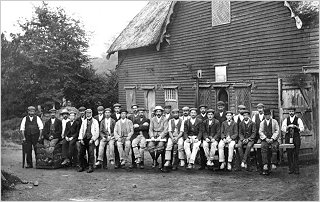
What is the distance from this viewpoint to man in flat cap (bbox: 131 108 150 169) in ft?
32.1

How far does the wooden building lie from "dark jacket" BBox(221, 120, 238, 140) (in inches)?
86.1

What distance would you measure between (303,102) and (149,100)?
29.1 ft

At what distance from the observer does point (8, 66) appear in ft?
61.3

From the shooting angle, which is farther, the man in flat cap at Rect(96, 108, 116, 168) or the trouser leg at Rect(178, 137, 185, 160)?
the man in flat cap at Rect(96, 108, 116, 168)

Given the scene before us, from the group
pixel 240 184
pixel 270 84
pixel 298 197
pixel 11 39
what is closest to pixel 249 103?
pixel 270 84

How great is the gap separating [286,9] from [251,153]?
4.94 m

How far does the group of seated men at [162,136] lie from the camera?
9125 mm

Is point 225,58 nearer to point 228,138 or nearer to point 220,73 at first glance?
point 220,73

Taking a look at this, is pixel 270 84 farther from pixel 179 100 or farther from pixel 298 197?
pixel 298 197

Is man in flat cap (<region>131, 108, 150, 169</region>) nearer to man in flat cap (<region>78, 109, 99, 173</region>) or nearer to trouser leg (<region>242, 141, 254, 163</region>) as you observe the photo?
man in flat cap (<region>78, 109, 99, 173</region>)

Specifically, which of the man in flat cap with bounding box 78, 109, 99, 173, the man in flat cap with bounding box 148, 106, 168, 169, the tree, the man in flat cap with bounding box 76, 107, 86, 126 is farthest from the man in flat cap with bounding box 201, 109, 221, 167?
the tree

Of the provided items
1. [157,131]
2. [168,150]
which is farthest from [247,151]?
[157,131]

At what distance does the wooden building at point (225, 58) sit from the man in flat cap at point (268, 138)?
1.63 meters

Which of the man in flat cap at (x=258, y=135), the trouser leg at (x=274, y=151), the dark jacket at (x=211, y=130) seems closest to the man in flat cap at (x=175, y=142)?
the dark jacket at (x=211, y=130)
